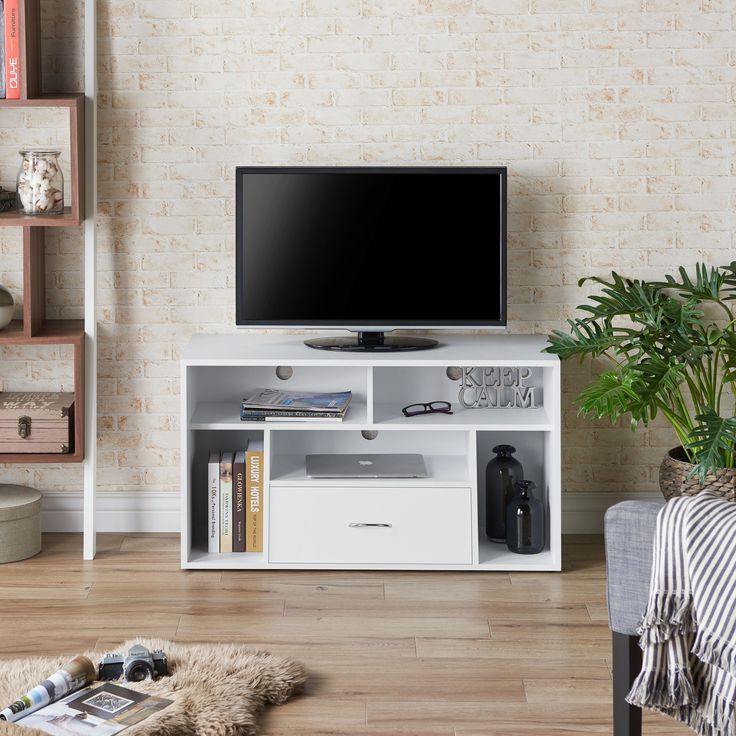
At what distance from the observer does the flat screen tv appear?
354 centimetres

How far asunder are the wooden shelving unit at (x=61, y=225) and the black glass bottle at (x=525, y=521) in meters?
1.39

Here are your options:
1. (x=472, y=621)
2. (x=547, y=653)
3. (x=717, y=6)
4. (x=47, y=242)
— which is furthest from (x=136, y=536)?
(x=717, y=6)

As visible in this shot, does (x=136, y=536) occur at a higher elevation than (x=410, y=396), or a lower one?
lower

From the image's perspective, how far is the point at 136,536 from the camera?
151 inches

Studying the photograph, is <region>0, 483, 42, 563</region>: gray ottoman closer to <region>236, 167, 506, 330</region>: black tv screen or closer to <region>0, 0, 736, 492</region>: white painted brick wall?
<region>0, 0, 736, 492</region>: white painted brick wall

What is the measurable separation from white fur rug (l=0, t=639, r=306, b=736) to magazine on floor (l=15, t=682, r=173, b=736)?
34 mm

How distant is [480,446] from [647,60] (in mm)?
1435

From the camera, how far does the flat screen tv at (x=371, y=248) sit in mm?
3535

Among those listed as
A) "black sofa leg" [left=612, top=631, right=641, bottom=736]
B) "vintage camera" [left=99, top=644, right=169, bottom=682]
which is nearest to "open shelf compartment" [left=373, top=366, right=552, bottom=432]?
"vintage camera" [left=99, top=644, right=169, bottom=682]

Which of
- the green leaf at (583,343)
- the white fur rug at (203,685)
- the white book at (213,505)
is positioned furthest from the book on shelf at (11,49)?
the green leaf at (583,343)

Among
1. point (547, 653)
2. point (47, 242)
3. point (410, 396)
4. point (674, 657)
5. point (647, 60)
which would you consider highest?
point (647, 60)

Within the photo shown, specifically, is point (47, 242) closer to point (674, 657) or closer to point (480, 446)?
point (480, 446)

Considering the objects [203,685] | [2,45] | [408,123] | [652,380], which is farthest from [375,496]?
[2,45]

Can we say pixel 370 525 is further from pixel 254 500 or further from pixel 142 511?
pixel 142 511
